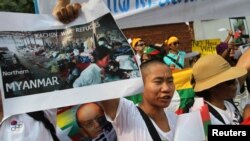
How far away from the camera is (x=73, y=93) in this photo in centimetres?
211

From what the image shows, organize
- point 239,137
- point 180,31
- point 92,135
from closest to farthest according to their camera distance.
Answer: point 239,137, point 92,135, point 180,31

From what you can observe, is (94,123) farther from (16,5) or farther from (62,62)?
(16,5)

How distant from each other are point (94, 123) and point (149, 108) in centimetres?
43

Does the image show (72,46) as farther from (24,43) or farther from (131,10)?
(131,10)

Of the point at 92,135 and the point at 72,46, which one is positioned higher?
the point at 72,46

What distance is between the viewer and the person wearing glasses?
288cm

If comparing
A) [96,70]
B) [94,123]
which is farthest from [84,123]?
[96,70]

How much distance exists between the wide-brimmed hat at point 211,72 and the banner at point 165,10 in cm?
29

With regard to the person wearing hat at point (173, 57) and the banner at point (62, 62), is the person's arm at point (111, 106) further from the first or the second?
the person wearing hat at point (173, 57)

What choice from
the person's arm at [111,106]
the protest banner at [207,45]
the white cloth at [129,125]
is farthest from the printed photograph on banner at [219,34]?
the person's arm at [111,106]

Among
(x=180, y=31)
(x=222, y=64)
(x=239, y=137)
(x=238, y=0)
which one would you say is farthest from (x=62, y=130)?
(x=180, y=31)

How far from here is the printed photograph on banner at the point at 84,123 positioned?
9.50 ft

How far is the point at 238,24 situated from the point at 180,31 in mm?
2797

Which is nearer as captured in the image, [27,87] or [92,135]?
[27,87]
